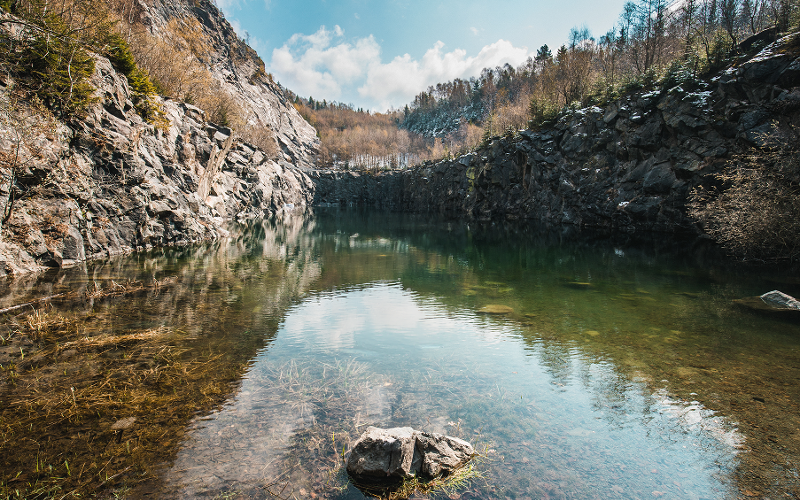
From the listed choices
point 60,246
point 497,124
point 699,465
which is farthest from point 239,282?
point 497,124

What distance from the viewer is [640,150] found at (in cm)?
3406

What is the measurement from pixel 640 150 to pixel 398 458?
39700mm

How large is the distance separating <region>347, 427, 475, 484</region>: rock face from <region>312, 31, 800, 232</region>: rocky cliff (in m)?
24.3

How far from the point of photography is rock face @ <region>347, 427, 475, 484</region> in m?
4.33

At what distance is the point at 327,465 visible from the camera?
4.68 m

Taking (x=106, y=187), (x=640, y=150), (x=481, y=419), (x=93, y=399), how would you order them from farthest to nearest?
(x=640, y=150), (x=106, y=187), (x=481, y=419), (x=93, y=399)

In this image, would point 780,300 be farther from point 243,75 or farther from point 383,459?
point 243,75

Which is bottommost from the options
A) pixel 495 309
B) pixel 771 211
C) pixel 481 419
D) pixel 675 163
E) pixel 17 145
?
pixel 481 419

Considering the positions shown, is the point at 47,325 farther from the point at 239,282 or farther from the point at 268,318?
the point at 239,282

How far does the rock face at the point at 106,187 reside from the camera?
47.1 ft

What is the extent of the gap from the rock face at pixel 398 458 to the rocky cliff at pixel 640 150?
24333 mm

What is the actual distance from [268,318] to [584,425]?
8.96m

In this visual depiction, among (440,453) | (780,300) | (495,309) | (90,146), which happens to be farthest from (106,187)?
(780,300)

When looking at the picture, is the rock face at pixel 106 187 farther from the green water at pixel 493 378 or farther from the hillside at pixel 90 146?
the green water at pixel 493 378
